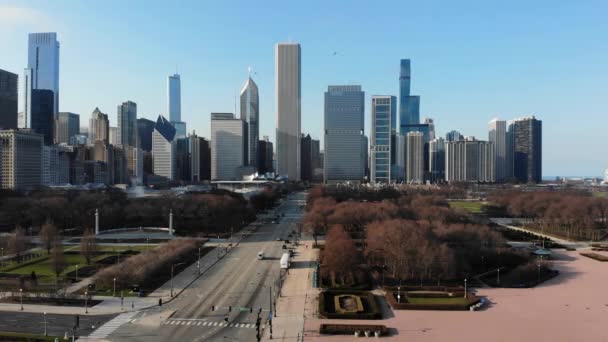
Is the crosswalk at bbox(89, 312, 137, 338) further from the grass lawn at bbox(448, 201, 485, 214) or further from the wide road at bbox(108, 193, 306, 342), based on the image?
the grass lawn at bbox(448, 201, 485, 214)

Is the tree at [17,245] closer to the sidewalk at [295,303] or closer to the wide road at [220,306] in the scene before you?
the wide road at [220,306]

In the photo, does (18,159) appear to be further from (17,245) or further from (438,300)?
(438,300)

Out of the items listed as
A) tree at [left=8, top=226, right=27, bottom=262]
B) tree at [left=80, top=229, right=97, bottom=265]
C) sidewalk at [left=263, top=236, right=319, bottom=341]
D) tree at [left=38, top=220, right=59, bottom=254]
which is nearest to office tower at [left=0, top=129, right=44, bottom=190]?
tree at [left=38, top=220, right=59, bottom=254]

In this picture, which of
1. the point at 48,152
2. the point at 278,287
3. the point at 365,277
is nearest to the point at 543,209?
the point at 365,277

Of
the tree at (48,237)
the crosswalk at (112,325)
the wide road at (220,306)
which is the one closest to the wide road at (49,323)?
the crosswalk at (112,325)

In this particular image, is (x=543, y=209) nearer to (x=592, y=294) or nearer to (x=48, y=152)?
(x=592, y=294)

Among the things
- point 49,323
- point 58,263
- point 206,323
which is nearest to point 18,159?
point 58,263

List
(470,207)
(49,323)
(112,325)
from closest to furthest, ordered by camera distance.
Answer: (112,325), (49,323), (470,207)
